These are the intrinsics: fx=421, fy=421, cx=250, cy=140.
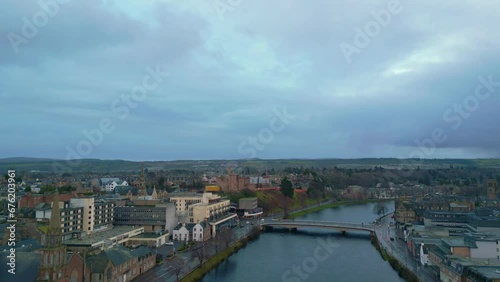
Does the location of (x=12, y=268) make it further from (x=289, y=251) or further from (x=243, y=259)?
(x=289, y=251)


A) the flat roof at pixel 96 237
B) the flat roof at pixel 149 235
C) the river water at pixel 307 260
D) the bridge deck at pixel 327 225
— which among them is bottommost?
the river water at pixel 307 260

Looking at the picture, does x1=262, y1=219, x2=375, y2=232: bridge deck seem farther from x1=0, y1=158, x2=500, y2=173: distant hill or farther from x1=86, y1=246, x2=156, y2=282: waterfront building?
x1=0, y1=158, x2=500, y2=173: distant hill

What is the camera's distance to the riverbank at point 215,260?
18047 mm

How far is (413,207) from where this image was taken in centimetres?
3334

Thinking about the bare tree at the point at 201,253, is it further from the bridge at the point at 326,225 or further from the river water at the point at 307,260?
the bridge at the point at 326,225

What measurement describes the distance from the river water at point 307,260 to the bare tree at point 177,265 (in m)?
1.24

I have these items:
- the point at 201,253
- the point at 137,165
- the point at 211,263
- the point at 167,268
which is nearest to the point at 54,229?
Result: the point at 167,268

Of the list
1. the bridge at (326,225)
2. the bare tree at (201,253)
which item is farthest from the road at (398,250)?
the bare tree at (201,253)

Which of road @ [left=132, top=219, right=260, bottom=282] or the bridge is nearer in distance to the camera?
road @ [left=132, top=219, right=260, bottom=282]

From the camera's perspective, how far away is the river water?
19.1m

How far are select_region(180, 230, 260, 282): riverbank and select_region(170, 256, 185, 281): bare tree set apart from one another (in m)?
0.39

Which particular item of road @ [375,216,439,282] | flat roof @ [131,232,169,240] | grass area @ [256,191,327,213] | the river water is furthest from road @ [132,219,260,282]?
grass area @ [256,191,327,213]

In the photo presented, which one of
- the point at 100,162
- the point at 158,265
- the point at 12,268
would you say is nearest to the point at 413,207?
the point at 158,265

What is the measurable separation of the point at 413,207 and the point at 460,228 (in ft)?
23.7
